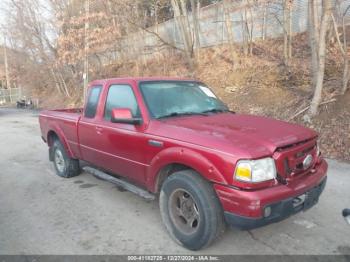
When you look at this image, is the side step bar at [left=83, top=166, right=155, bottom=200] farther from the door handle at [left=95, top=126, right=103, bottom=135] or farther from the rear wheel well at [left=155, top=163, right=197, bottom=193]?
the door handle at [left=95, top=126, right=103, bottom=135]

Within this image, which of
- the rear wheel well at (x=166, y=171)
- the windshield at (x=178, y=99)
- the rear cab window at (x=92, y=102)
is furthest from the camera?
the rear cab window at (x=92, y=102)

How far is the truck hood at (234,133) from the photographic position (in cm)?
338

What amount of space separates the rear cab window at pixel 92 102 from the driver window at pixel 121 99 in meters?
0.31

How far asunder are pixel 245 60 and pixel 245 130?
1157 centimetres

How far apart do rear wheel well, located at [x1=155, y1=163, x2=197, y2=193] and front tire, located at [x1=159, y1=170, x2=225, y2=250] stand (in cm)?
15

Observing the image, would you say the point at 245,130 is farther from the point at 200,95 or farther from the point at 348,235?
the point at 348,235

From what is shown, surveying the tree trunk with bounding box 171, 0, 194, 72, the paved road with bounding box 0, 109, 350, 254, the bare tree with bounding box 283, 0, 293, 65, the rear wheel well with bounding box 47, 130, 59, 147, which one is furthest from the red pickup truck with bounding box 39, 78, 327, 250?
the tree trunk with bounding box 171, 0, 194, 72

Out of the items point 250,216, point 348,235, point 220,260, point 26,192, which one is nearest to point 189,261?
point 220,260

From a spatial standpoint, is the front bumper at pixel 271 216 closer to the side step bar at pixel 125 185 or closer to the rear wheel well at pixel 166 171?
the rear wheel well at pixel 166 171

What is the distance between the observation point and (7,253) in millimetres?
3877

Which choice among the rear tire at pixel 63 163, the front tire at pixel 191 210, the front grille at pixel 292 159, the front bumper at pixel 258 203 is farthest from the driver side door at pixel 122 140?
the front grille at pixel 292 159

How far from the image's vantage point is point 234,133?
3641 millimetres

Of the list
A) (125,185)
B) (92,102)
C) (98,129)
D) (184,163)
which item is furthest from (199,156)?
(92,102)

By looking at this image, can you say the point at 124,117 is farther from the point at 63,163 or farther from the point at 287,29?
the point at 287,29
